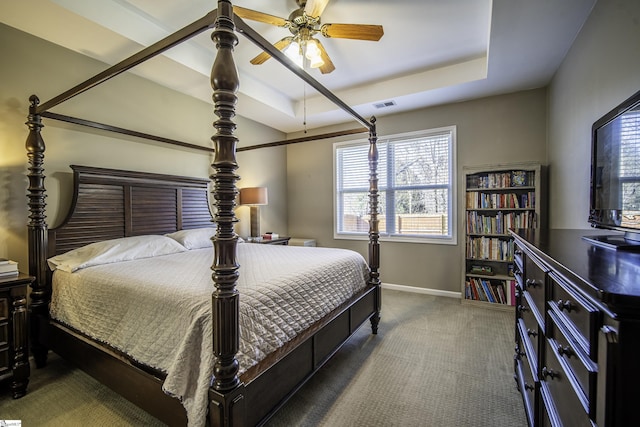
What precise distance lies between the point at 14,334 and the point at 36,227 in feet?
2.51

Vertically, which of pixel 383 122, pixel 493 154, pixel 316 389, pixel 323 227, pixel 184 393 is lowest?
pixel 316 389

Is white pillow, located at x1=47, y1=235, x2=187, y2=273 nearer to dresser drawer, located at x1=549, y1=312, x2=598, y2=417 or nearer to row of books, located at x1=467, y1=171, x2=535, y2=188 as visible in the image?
dresser drawer, located at x1=549, y1=312, x2=598, y2=417

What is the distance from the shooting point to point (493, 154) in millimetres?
3646

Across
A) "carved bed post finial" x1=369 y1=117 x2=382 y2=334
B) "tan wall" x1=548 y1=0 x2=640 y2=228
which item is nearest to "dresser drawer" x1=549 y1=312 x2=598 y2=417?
"tan wall" x1=548 y1=0 x2=640 y2=228

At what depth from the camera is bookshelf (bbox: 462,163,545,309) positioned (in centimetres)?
329

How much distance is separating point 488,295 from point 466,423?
2212 mm

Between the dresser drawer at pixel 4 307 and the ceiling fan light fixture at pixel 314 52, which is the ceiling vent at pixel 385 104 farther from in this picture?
the dresser drawer at pixel 4 307

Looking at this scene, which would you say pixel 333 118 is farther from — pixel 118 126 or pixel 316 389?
pixel 316 389

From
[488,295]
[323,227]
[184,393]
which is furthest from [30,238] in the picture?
[488,295]

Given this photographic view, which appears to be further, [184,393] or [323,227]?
[323,227]

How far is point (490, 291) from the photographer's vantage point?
3.47 meters

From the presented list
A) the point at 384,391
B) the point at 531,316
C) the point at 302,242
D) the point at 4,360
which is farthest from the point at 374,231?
the point at 4,360

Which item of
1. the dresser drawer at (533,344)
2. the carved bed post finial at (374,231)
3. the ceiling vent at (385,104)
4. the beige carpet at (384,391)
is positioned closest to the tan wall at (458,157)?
the ceiling vent at (385,104)

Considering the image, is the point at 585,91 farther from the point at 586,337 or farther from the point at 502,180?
the point at 586,337
